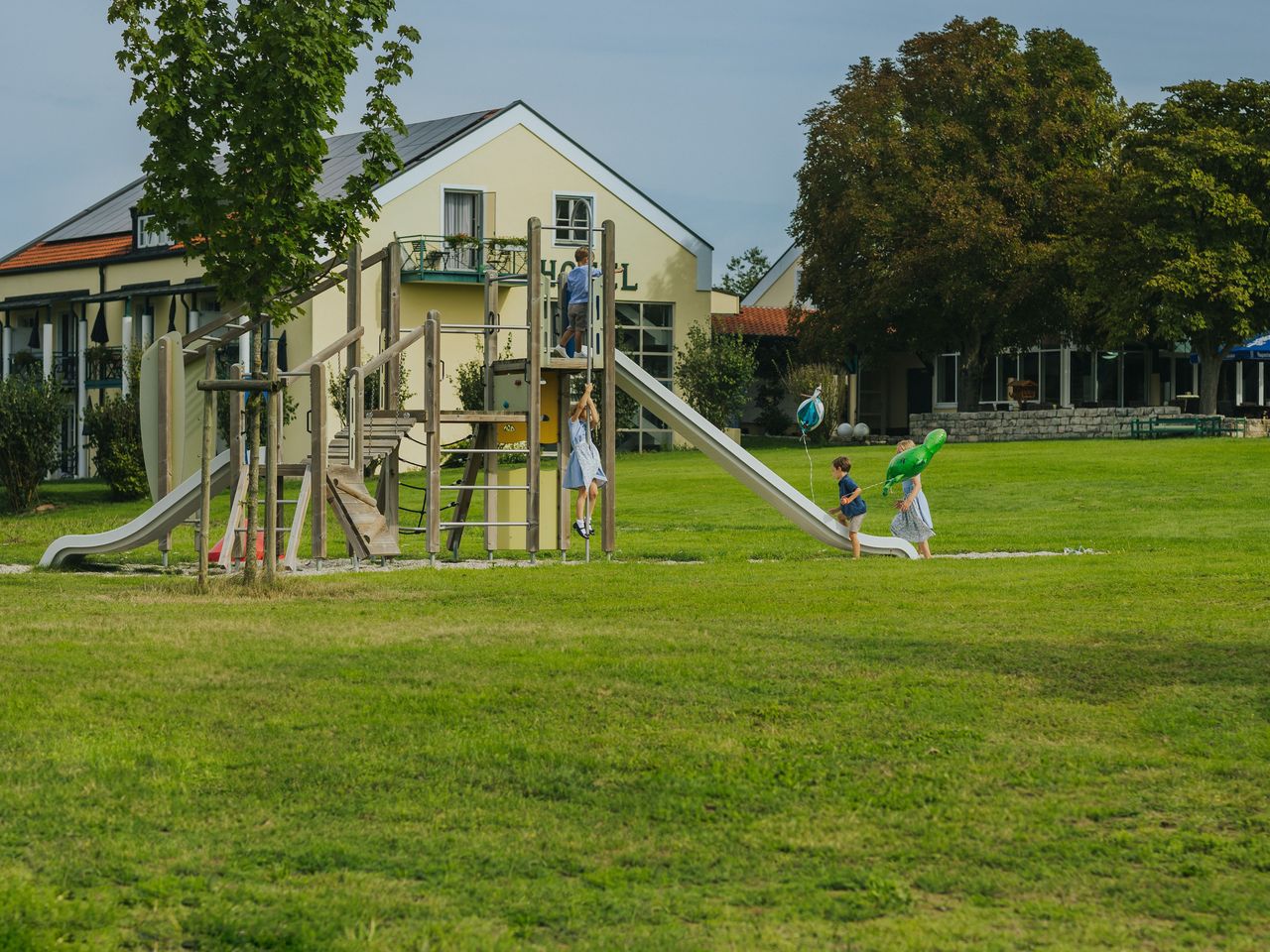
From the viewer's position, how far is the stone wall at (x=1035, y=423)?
47062 millimetres

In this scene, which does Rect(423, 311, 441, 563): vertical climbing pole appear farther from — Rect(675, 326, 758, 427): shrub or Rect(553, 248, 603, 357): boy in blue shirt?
Rect(675, 326, 758, 427): shrub

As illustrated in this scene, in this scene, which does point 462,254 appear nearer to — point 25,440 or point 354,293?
point 25,440

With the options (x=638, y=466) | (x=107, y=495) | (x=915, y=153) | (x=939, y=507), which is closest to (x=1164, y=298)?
(x=915, y=153)

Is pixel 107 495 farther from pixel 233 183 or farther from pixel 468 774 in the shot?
pixel 468 774

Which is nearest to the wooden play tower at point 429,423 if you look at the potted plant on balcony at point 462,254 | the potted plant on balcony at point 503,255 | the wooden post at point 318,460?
the wooden post at point 318,460

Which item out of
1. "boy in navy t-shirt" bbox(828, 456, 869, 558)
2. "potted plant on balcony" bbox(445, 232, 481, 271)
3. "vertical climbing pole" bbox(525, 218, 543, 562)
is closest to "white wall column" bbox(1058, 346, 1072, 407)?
"potted plant on balcony" bbox(445, 232, 481, 271)

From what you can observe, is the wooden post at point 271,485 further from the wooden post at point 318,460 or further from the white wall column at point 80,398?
the white wall column at point 80,398

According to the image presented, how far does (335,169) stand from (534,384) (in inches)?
1346

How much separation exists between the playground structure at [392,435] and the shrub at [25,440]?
46.4ft

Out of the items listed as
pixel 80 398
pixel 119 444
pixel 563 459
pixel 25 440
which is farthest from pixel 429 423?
pixel 80 398

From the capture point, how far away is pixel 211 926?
206 inches

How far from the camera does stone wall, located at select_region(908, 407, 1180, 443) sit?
47.1 m

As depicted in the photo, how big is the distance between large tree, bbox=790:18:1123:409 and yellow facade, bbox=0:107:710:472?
16.1ft

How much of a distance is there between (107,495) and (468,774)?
30.4 meters
